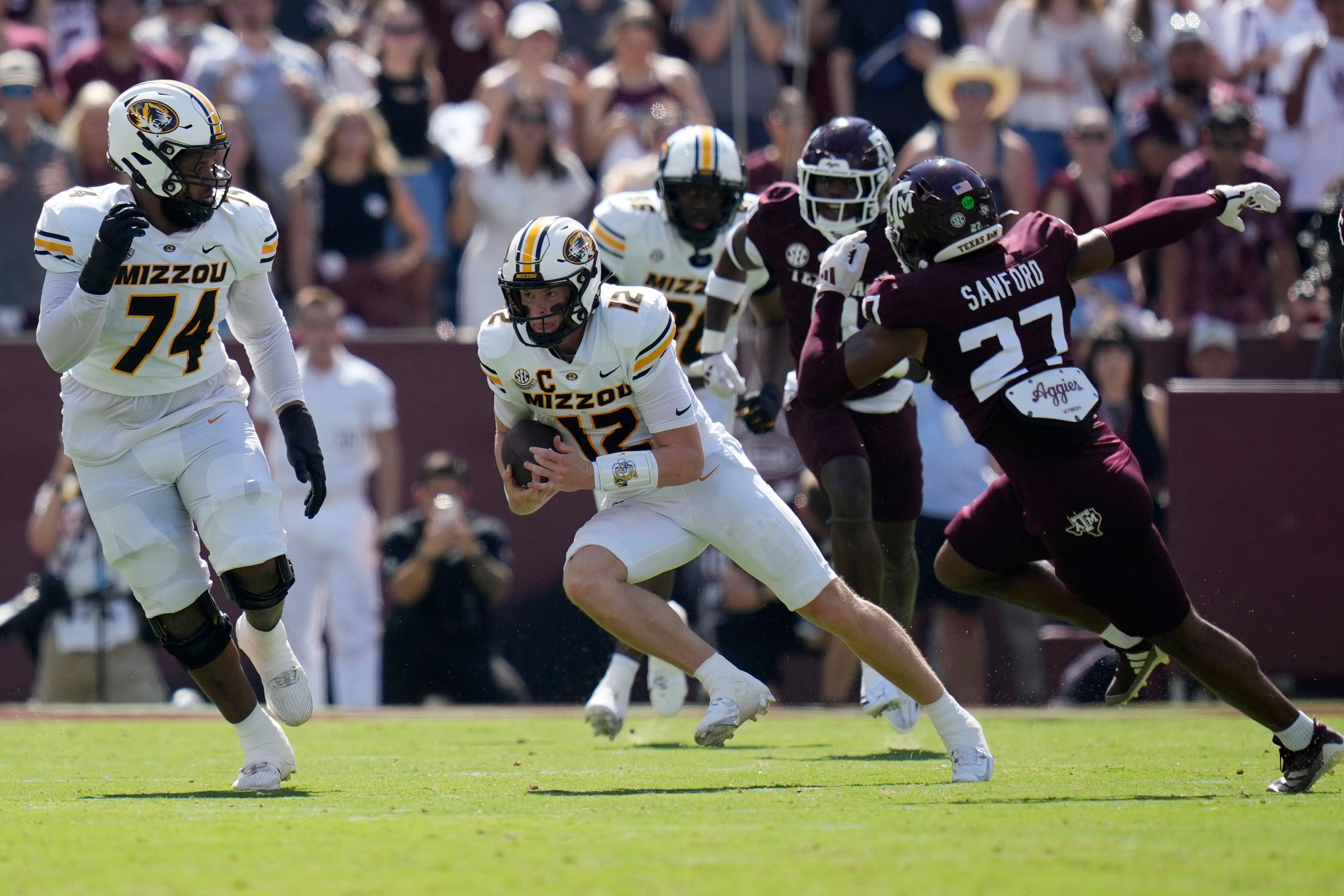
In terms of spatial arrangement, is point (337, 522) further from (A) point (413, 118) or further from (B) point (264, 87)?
(B) point (264, 87)

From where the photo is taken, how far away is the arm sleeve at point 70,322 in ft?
18.9

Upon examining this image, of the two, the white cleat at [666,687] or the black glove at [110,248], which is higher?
the black glove at [110,248]

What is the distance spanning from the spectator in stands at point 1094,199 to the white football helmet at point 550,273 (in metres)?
5.79

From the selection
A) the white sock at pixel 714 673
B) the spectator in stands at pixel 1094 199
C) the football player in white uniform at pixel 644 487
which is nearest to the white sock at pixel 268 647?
the football player in white uniform at pixel 644 487

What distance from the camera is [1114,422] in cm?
1021

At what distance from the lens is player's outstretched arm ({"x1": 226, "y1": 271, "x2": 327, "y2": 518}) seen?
6309 mm

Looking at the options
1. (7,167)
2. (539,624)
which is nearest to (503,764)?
(539,624)

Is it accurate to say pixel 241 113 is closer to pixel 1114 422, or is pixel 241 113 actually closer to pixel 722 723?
pixel 1114 422

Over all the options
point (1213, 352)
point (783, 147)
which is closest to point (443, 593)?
point (783, 147)

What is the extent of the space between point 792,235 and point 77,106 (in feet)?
18.8

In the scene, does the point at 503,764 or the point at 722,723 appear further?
the point at 503,764

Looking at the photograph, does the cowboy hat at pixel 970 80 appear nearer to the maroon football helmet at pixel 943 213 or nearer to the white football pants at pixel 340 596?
the white football pants at pixel 340 596

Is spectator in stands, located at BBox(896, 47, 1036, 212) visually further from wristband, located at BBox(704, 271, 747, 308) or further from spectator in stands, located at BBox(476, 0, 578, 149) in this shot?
wristband, located at BBox(704, 271, 747, 308)

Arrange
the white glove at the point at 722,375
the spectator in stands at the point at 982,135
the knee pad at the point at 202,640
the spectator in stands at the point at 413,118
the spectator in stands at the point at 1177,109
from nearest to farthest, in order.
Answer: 1. the knee pad at the point at 202,640
2. the white glove at the point at 722,375
3. the spectator in stands at the point at 982,135
4. the spectator in stands at the point at 1177,109
5. the spectator in stands at the point at 413,118
